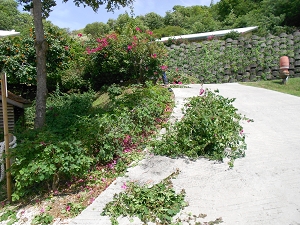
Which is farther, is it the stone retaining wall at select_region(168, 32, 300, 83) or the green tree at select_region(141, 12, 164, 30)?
the green tree at select_region(141, 12, 164, 30)

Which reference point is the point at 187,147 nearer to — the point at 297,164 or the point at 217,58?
the point at 297,164

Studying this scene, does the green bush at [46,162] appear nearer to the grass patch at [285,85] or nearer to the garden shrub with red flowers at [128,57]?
the garden shrub with red flowers at [128,57]

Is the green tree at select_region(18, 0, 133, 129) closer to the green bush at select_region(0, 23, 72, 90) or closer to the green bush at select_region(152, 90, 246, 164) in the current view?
the green bush at select_region(152, 90, 246, 164)

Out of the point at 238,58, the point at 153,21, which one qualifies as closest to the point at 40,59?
the point at 238,58

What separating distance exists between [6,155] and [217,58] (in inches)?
385

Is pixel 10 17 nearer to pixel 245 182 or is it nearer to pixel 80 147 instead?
pixel 80 147

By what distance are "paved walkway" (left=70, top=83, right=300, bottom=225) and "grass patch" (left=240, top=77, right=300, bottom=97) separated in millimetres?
3879

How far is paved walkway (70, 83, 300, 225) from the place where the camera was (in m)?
2.96

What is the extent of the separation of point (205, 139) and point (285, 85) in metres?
6.75

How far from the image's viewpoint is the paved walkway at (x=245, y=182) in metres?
2.96

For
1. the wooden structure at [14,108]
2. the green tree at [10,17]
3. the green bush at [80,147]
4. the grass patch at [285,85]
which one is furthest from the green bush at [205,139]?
the green tree at [10,17]

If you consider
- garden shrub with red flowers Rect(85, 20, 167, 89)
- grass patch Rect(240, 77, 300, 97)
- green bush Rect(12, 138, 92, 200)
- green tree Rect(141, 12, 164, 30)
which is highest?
green tree Rect(141, 12, 164, 30)

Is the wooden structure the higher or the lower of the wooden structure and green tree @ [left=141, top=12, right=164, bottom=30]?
the lower

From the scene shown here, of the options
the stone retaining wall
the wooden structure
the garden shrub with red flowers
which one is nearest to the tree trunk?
the wooden structure
